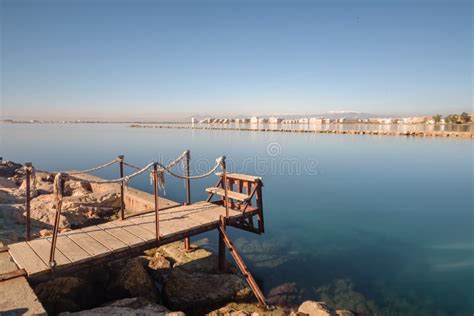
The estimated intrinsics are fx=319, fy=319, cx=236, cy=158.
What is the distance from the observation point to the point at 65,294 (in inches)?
253

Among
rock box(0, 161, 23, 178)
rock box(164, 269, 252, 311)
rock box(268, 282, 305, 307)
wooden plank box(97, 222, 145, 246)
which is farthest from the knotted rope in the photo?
rock box(0, 161, 23, 178)

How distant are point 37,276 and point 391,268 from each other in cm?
1053

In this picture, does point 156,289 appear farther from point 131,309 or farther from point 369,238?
point 369,238

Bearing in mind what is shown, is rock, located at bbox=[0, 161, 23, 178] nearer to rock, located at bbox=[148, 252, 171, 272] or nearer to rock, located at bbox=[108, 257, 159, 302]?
rock, located at bbox=[148, 252, 171, 272]

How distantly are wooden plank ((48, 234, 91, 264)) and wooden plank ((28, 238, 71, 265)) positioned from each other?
0.25 ft

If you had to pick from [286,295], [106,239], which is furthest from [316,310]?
[106,239]

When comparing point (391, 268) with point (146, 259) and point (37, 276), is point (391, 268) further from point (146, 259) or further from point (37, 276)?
point (37, 276)

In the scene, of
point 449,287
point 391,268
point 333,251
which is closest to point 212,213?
point 333,251

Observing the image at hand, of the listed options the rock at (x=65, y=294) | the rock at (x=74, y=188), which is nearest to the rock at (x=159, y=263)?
the rock at (x=65, y=294)

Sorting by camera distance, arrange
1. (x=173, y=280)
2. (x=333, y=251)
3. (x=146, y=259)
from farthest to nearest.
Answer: (x=333, y=251) → (x=146, y=259) → (x=173, y=280)

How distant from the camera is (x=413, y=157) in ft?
127

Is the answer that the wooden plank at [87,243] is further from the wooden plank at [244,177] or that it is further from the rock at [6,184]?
the rock at [6,184]

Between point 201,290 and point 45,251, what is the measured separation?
3.40 metres

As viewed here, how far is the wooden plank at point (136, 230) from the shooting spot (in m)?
7.08
